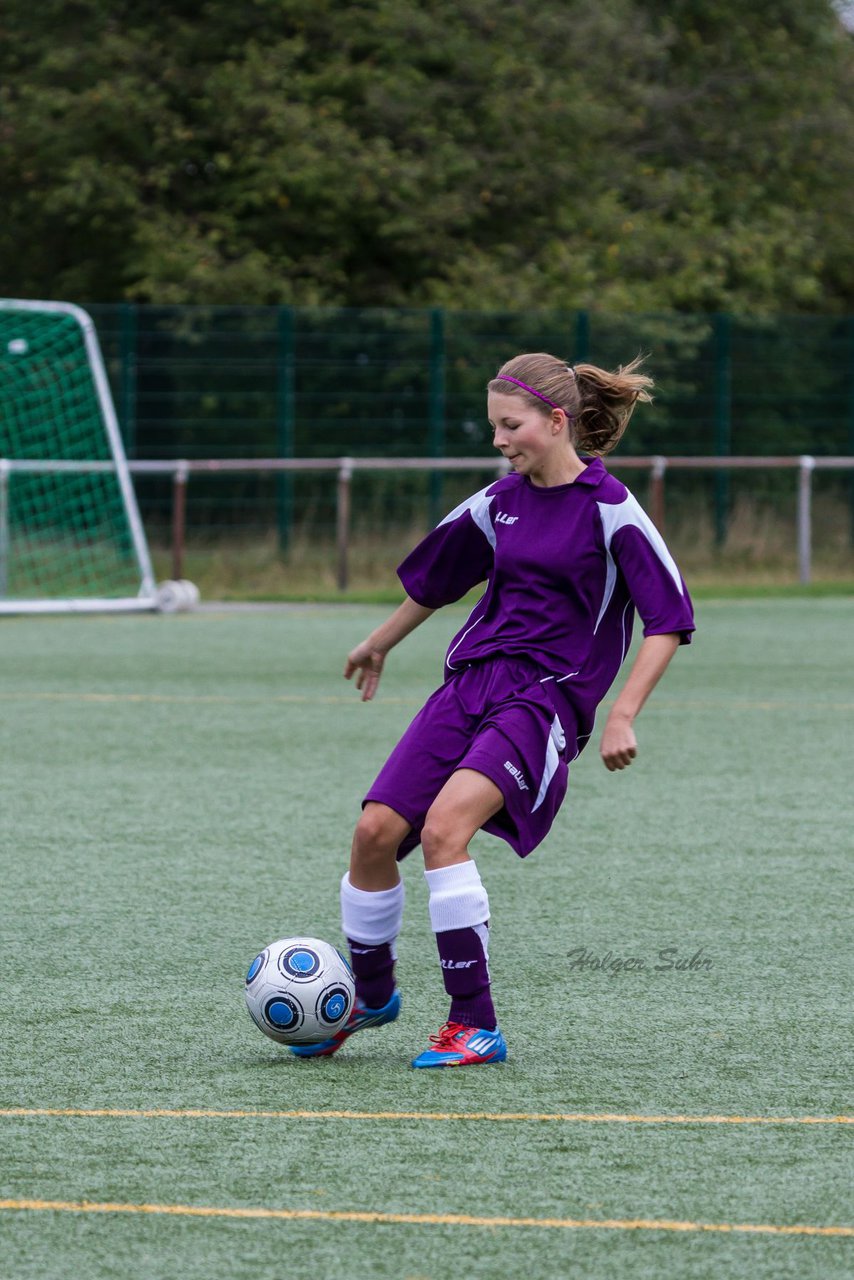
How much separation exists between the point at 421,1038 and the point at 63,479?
13654mm

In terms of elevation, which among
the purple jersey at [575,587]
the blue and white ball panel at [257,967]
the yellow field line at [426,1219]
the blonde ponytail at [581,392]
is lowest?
the yellow field line at [426,1219]

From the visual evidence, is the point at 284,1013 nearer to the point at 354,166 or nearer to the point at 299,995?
the point at 299,995

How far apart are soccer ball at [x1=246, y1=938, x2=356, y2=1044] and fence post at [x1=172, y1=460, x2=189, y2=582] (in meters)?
13.3

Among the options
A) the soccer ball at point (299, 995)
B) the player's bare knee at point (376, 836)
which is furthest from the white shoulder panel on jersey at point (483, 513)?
the soccer ball at point (299, 995)

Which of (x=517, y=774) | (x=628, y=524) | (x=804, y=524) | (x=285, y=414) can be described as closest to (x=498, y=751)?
(x=517, y=774)

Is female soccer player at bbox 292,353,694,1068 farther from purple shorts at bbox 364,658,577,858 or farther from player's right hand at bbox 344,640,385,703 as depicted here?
player's right hand at bbox 344,640,385,703

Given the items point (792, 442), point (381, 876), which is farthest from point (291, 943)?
point (792, 442)

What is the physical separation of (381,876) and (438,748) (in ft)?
0.95

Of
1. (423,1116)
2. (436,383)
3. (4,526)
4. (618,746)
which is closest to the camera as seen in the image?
(423,1116)

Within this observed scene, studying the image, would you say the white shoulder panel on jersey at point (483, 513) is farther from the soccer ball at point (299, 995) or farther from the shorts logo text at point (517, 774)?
the soccer ball at point (299, 995)

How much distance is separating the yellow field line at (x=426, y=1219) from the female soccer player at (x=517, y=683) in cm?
94

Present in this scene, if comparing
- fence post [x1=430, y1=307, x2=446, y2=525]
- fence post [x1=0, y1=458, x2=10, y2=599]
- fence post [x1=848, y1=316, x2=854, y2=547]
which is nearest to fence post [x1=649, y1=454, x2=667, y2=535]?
fence post [x1=430, y1=307, x2=446, y2=525]

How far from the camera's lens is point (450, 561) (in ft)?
15.4

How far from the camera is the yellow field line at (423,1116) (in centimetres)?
381
